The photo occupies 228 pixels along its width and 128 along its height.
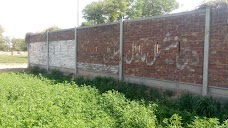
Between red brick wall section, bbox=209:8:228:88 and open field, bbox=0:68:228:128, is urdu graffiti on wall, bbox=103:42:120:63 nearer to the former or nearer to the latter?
open field, bbox=0:68:228:128

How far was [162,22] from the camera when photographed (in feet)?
26.0

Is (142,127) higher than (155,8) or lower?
lower

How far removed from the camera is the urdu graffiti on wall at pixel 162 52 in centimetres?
706

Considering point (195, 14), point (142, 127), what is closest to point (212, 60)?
point (195, 14)

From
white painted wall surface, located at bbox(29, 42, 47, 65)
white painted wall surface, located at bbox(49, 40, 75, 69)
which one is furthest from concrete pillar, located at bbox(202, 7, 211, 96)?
white painted wall surface, located at bbox(29, 42, 47, 65)

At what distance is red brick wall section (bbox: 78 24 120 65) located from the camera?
9.94 m

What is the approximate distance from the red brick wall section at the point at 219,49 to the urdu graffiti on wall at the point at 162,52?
524 mm

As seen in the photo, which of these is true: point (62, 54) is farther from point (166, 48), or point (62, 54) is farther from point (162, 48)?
point (166, 48)

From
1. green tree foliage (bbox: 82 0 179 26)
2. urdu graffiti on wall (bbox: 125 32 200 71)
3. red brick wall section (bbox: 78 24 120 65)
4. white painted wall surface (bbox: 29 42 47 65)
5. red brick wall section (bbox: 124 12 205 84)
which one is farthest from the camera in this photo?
green tree foliage (bbox: 82 0 179 26)

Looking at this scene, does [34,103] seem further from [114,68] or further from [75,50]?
[75,50]

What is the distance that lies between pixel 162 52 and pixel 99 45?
3.76 m

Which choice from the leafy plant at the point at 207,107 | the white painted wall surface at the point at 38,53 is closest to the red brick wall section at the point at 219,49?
the leafy plant at the point at 207,107

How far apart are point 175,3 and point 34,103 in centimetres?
3361

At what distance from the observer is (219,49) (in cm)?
633
